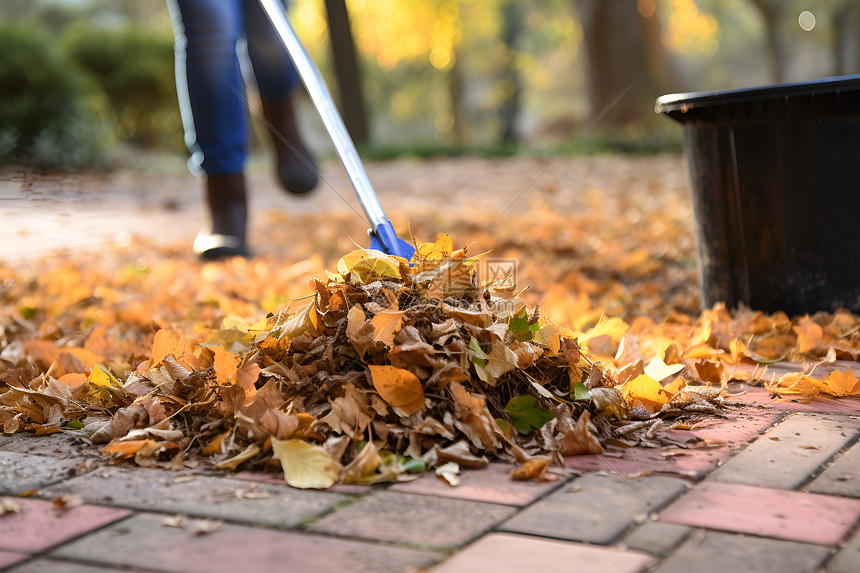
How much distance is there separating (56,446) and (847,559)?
150cm

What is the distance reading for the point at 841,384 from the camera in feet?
6.73

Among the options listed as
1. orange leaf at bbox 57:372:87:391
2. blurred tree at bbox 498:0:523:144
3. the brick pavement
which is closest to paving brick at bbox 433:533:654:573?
the brick pavement

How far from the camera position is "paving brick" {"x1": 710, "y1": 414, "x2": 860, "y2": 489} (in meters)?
1.56

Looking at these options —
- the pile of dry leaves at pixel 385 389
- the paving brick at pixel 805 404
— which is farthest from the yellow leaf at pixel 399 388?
the paving brick at pixel 805 404

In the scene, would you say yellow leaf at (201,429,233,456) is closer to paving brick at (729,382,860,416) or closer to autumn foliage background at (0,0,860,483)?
autumn foliage background at (0,0,860,483)

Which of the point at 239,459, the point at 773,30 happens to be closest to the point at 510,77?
the point at 773,30

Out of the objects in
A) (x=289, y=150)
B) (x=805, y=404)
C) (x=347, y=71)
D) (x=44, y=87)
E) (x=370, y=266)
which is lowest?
(x=805, y=404)

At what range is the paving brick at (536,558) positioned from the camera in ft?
3.99

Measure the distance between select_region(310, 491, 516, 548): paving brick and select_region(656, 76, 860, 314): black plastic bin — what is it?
5.55 feet

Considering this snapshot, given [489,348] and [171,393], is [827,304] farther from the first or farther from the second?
[171,393]

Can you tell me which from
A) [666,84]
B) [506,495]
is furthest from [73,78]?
[506,495]

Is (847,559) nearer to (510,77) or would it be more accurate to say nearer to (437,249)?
(437,249)

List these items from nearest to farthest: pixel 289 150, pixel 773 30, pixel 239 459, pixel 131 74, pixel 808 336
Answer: pixel 239 459 → pixel 808 336 → pixel 289 150 → pixel 131 74 → pixel 773 30

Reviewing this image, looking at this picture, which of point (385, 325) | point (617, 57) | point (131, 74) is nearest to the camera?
point (385, 325)
